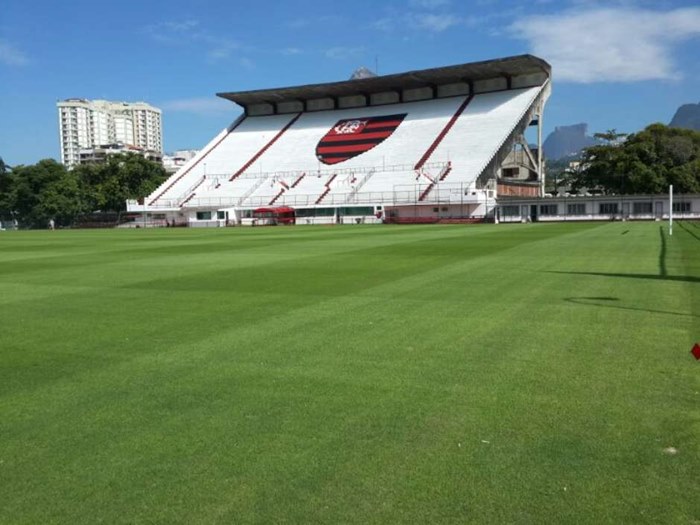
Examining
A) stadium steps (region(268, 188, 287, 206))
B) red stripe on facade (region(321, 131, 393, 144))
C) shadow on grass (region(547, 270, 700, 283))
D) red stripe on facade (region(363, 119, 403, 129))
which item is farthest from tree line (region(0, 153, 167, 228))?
shadow on grass (region(547, 270, 700, 283))

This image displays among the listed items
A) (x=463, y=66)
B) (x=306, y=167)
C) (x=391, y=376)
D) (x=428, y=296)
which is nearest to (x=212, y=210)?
(x=306, y=167)

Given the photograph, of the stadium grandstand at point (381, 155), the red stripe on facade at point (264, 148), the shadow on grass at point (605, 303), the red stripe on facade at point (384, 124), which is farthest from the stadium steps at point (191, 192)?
the shadow on grass at point (605, 303)


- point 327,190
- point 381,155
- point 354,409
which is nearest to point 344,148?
point 381,155

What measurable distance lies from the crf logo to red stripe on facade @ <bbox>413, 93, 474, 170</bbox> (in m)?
13.5

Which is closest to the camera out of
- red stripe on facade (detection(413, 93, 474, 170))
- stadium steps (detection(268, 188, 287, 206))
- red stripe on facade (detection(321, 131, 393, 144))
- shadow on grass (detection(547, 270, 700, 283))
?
shadow on grass (detection(547, 270, 700, 283))

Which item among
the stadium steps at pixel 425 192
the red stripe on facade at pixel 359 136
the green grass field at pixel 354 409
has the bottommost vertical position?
the green grass field at pixel 354 409

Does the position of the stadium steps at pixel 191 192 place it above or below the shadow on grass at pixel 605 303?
above

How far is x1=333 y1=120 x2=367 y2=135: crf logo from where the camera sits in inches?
3557

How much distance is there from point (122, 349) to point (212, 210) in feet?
243

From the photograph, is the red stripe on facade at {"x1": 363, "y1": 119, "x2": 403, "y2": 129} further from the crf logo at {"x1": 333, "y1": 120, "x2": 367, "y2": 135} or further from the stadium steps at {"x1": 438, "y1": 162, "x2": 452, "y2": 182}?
the stadium steps at {"x1": 438, "y1": 162, "x2": 452, "y2": 182}

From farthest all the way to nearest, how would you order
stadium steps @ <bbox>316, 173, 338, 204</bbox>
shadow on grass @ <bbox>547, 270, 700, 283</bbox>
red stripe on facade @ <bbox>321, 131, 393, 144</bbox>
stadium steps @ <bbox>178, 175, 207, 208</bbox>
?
red stripe on facade @ <bbox>321, 131, 393, 144</bbox>, stadium steps @ <bbox>178, 175, 207, 208</bbox>, stadium steps @ <bbox>316, 173, 338, 204</bbox>, shadow on grass @ <bbox>547, 270, 700, 283</bbox>

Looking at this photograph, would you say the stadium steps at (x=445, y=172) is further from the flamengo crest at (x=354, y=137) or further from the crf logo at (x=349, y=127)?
the crf logo at (x=349, y=127)

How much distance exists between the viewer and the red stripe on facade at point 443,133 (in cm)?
7725

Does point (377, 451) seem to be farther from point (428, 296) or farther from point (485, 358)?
point (428, 296)
